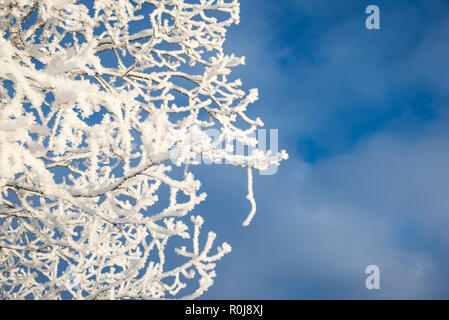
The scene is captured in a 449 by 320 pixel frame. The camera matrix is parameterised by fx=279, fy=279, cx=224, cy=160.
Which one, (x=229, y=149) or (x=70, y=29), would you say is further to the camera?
(x=70, y=29)

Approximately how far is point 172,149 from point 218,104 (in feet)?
6.68

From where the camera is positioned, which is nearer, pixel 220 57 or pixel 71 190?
pixel 71 190

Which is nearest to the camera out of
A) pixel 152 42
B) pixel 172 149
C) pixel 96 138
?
pixel 172 149

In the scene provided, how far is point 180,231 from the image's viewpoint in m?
2.07

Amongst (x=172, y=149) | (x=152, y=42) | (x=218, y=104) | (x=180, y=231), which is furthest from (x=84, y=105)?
(x=218, y=104)

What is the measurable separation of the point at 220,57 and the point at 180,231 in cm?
220

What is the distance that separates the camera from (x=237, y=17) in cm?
358
